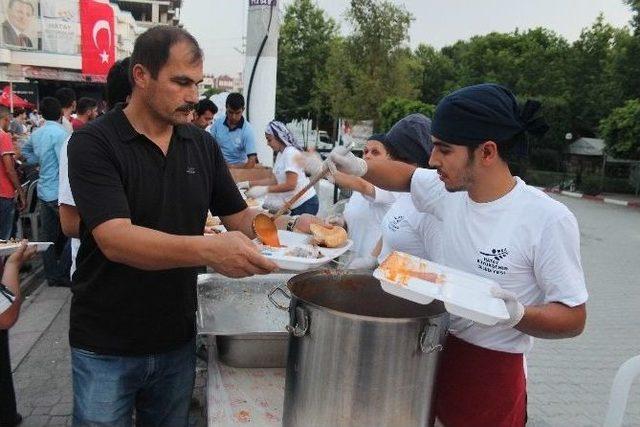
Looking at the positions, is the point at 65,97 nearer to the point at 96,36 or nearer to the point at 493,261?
the point at 96,36

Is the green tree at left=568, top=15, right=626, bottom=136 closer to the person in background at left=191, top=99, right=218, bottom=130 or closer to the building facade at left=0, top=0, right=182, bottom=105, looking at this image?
the building facade at left=0, top=0, right=182, bottom=105

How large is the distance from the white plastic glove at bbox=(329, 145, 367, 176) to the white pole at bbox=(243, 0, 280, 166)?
5160 millimetres

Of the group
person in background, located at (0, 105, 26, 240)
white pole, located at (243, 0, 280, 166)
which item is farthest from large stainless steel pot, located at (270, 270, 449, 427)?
white pole, located at (243, 0, 280, 166)

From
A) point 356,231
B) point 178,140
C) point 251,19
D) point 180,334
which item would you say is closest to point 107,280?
point 180,334

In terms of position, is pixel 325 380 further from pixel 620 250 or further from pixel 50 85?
pixel 50 85

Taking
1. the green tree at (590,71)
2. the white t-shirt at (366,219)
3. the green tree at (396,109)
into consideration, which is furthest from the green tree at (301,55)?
the white t-shirt at (366,219)

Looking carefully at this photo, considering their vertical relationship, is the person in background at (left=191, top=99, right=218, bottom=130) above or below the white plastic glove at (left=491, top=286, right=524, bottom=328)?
above

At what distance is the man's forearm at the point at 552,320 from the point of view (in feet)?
4.11

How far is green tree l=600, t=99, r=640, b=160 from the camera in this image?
16922 mm

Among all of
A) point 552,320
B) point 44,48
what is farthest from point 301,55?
point 552,320

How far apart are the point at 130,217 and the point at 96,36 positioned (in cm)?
722

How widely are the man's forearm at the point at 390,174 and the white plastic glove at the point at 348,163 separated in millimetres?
25

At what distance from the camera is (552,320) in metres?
1.27

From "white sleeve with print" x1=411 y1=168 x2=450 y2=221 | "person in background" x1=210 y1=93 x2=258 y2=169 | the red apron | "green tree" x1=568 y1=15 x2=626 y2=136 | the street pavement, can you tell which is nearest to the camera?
the red apron
